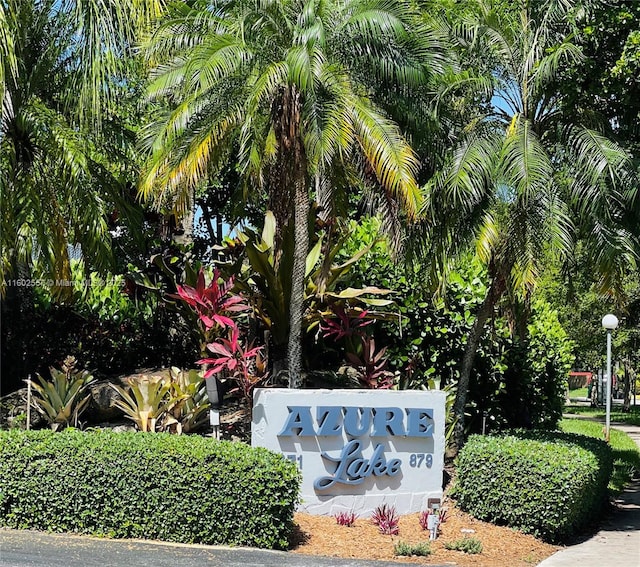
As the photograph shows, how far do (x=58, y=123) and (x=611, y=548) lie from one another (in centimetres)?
912

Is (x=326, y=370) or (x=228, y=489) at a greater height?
(x=326, y=370)

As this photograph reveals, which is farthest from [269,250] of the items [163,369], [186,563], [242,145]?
[186,563]

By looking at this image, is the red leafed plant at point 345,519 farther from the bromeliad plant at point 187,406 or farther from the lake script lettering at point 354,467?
the bromeliad plant at point 187,406

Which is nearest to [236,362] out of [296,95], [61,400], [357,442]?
[357,442]

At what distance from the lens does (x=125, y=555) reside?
7.81 meters

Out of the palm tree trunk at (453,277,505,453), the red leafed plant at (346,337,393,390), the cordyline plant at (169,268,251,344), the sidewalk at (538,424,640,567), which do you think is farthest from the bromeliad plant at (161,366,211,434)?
the sidewalk at (538,424,640,567)

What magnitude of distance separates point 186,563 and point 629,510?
8439 millimetres

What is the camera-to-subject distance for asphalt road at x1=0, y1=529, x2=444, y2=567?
746 cm

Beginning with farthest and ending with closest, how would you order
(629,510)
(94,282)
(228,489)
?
(94,282) → (629,510) → (228,489)

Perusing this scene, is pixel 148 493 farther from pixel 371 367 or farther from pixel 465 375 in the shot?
pixel 465 375

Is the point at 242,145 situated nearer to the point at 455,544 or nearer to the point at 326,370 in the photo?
the point at 326,370

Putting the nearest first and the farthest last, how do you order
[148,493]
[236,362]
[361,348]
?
[148,493], [236,362], [361,348]

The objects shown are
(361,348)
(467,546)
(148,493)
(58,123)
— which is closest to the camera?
(148,493)

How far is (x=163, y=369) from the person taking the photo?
13391 millimetres
